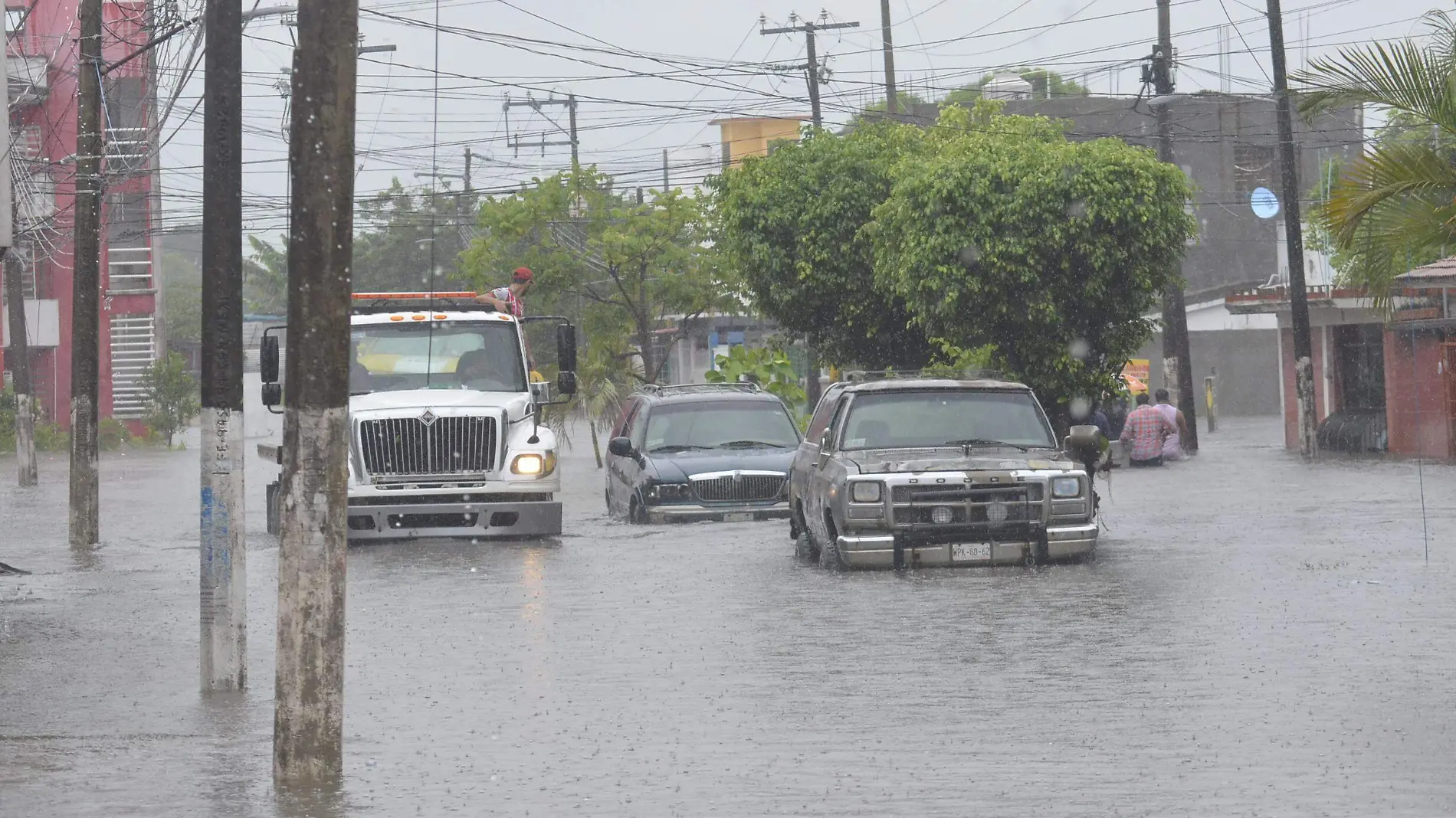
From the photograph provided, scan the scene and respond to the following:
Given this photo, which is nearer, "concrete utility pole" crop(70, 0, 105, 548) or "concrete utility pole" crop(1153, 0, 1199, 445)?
"concrete utility pole" crop(70, 0, 105, 548)

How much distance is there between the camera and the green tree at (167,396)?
5572cm

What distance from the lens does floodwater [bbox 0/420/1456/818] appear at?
8.18 meters

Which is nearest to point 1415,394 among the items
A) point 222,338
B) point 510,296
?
point 510,296

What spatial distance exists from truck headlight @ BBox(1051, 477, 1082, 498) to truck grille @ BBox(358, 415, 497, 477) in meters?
6.01

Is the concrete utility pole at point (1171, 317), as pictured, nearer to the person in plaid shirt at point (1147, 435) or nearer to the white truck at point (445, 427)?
the person in plaid shirt at point (1147, 435)

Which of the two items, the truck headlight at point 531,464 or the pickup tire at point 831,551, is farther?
the truck headlight at point 531,464

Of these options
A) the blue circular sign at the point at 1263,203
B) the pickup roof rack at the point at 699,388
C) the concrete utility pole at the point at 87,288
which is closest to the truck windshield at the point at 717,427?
the pickup roof rack at the point at 699,388

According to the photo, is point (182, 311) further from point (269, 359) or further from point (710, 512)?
point (269, 359)

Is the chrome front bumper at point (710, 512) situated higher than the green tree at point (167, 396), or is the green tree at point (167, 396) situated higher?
the green tree at point (167, 396)

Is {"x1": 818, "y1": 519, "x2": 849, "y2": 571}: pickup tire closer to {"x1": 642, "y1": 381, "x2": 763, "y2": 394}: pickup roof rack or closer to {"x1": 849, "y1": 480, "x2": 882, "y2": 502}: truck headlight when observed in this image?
{"x1": 849, "y1": 480, "x2": 882, "y2": 502}: truck headlight

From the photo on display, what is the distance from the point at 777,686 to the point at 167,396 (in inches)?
1872

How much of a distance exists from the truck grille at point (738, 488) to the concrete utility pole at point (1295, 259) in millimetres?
16189

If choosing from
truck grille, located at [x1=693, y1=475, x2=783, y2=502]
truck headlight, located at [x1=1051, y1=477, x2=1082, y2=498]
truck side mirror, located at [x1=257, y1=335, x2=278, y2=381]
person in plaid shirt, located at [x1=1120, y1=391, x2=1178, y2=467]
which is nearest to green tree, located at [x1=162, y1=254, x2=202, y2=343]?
person in plaid shirt, located at [x1=1120, y1=391, x2=1178, y2=467]

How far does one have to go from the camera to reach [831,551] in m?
17.1
